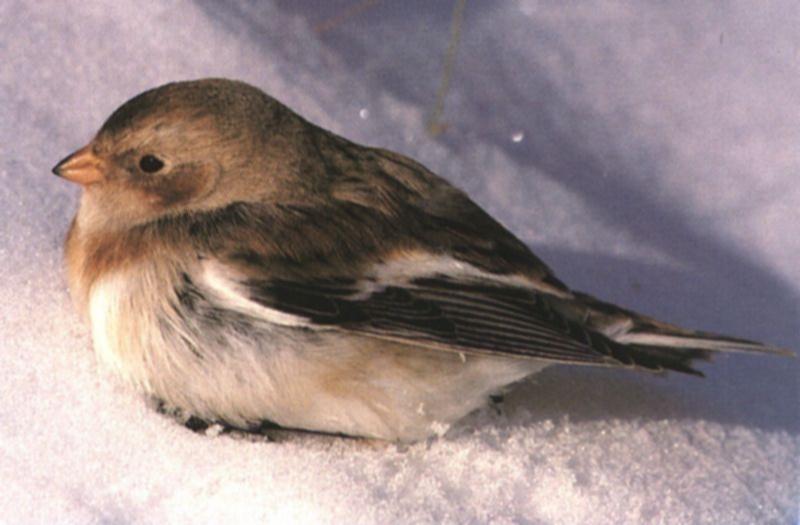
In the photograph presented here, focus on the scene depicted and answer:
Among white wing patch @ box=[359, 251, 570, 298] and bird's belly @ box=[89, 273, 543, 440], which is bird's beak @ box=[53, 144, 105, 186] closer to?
bird's belly @ box=[89, 273, 543, 440]

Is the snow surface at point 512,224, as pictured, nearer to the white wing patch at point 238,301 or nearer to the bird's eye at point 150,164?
the white wing patch at point 238,301

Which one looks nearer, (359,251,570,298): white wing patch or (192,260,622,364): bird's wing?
(192,260,622,364): bird's wing

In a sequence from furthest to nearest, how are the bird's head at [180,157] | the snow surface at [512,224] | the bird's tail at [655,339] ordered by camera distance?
the bird's tail at [655,339] < the bird's head at [180,157] < the snow surface at [512,224]

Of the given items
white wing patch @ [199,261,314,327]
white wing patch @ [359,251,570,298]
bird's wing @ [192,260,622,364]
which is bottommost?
white wing patch @ [199,261,314,327]

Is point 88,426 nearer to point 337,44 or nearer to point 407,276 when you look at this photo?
point 407,276

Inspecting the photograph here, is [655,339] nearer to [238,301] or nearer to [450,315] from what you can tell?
[450,315]

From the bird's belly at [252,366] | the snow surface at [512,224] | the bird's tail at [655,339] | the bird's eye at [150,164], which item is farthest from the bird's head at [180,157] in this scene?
the bird's tail at [655,339]

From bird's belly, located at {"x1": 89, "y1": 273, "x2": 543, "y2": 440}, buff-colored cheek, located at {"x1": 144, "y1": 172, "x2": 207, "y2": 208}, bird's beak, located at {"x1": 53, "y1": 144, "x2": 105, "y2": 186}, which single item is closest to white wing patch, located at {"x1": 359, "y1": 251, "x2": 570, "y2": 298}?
bird's belly, located at {"x1": 89, "y1": 273, "x2": 543, "y2": 440}
